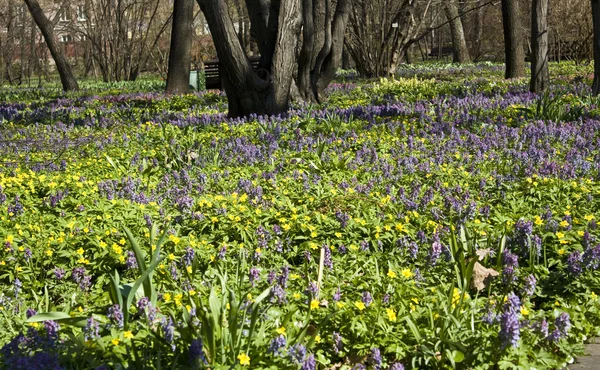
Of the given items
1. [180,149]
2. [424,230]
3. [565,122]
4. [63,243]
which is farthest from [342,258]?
[565,122]

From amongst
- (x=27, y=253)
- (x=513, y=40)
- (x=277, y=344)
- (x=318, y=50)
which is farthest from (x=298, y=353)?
(x=513, y=40)

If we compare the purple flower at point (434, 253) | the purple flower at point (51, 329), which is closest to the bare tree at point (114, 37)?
the purple flower at point (434, 253)

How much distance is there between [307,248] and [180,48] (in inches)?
539

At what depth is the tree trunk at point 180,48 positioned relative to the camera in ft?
54.5

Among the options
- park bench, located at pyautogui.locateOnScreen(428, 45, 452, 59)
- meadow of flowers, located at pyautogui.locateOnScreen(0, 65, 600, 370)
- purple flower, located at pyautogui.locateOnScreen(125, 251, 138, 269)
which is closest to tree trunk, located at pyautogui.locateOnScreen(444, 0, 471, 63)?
park bench, located at pyautogui.locateOnScreen(428, 45, 452, 59)

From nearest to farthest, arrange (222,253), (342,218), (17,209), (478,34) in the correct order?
(222,253), (342,218), (17,209), (478,34)

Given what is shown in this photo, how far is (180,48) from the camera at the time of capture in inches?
664

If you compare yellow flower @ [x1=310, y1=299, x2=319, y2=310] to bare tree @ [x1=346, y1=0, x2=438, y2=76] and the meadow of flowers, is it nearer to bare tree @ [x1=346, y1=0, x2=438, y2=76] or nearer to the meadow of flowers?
the meadow of flowers

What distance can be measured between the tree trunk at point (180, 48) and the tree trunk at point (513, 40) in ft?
27.4

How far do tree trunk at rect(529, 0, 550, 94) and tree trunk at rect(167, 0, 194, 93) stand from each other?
28.8 ft

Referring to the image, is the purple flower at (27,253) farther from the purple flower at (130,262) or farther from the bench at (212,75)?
the bench at (212,75)

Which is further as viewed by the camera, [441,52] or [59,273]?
[441,52]

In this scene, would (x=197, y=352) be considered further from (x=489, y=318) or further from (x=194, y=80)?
(x=194, y=80)

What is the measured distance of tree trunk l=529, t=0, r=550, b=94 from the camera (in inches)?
429
